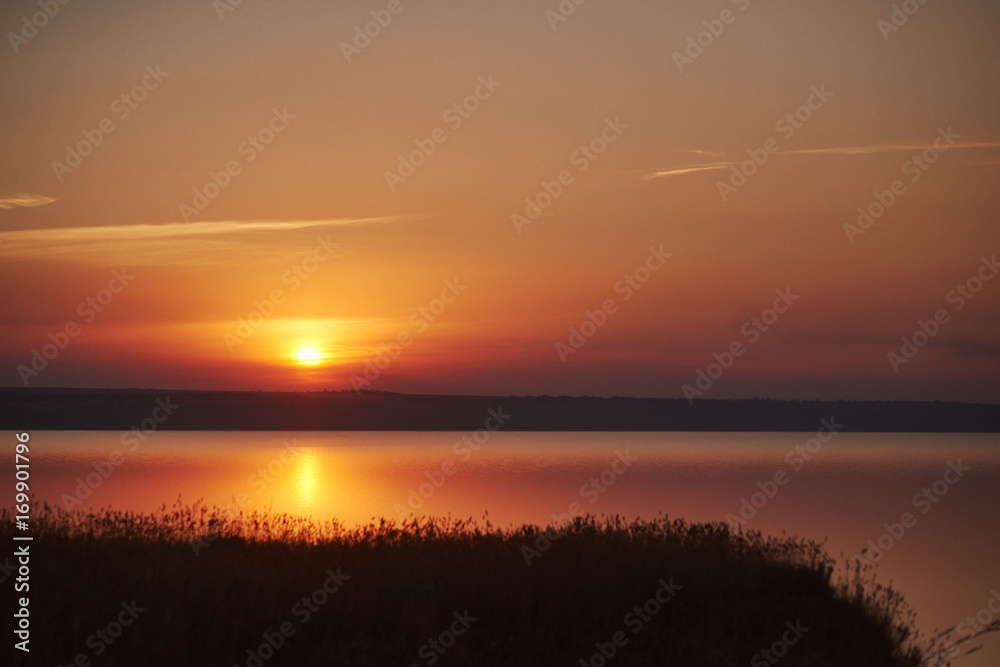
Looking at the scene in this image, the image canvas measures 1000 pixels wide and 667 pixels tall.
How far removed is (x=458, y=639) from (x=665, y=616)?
144 inches

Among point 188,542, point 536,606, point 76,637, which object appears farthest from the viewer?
point 188,542

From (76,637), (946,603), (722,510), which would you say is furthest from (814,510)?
(76,637)

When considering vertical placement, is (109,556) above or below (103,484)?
below

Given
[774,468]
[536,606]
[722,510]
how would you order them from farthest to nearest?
[774,468] < [722,510] < [536,606]

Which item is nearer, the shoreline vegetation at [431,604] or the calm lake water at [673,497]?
the shoreline vegetation at [431,604]

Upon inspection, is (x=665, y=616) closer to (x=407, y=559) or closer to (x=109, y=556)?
(x=407, y=559)

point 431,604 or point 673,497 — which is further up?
point 673,497

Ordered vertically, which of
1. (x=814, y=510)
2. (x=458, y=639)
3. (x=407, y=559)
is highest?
(x=814, y=510)

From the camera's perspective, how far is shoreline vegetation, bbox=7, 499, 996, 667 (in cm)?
1166

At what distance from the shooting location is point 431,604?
44.3 feet

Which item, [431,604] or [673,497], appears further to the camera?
[673,497]

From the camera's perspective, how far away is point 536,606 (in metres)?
13.8

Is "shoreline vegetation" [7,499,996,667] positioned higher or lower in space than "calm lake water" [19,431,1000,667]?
lower

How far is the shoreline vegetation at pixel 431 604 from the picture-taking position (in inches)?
459
